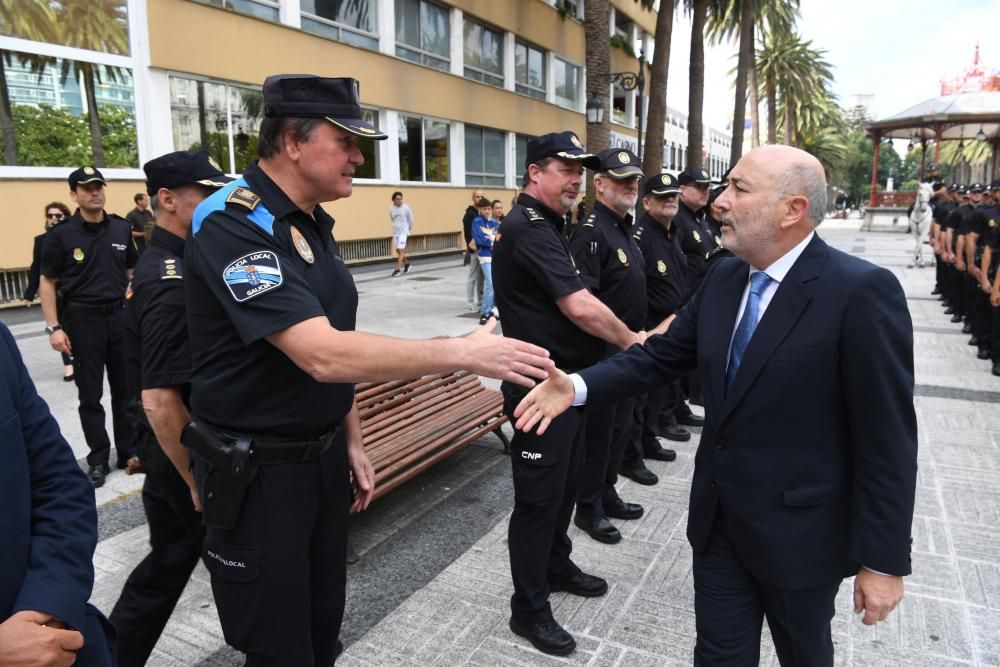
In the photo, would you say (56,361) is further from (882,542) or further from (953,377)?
(953,377)

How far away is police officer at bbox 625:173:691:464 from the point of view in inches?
198

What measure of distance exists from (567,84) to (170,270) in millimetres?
27195

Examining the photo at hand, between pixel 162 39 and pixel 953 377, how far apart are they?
13.7m

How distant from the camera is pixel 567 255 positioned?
3.18 metres

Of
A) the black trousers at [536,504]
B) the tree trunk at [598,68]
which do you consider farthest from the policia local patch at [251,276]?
the tree trunk at [598,68]

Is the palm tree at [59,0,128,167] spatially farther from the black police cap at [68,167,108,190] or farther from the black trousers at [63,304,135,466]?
the black trousers at [63,304,135,466]

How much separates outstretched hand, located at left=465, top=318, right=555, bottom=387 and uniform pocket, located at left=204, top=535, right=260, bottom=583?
82cm

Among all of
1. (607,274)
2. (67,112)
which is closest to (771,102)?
(67,112)

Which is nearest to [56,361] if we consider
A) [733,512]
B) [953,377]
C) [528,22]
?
[733,512]

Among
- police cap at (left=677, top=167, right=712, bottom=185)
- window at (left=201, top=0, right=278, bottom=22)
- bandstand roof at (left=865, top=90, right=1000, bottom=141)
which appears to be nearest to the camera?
police cap at (left=677, top=167, right=712, bottom=185)

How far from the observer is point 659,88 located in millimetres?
17781

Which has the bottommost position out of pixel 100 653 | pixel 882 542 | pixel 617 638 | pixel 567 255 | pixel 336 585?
pixel 617 638

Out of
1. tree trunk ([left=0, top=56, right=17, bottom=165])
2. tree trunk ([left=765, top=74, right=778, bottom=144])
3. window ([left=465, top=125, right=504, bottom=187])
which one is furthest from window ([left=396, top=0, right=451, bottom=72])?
tree trunk ([left=765, top=74, right=778, bottom=144])

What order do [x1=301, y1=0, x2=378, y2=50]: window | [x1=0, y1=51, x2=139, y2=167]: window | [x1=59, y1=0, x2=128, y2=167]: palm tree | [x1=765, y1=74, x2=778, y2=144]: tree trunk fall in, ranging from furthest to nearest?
[x1=765, y1=74, x2=778, y2=144]: tree trunk
[x1=301, y1=0, x2=378, y2=50]: window
[x1=59, y1=0, x2=128, y2=167]: palm tree
[x1=0, y1=51, x2=139, y2=167]: window
